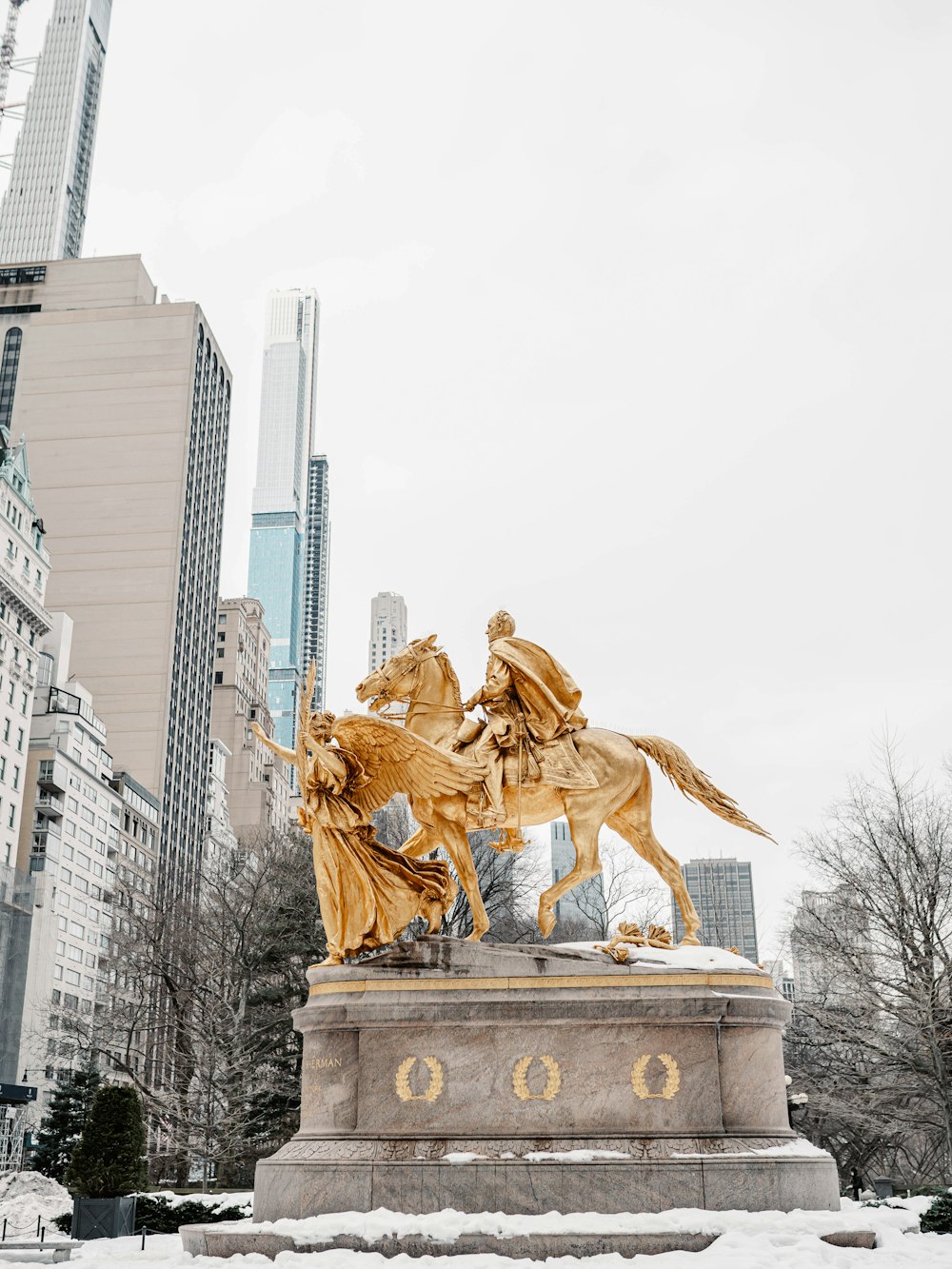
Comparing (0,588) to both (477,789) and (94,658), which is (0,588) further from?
(477,789)

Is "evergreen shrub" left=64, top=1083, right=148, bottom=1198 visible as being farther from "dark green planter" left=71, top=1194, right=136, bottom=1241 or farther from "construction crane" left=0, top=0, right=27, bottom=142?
"construction crane" left=0, top=0, right=27, bottom=142

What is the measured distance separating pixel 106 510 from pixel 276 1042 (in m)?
88.3

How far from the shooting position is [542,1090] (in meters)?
13.6

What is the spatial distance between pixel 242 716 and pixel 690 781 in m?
125

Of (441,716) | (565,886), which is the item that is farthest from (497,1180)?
(441,716)

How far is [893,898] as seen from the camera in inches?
1225

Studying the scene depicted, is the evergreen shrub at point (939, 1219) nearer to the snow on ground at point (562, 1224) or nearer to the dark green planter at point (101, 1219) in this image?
the snow on ground at point (562, 1224)

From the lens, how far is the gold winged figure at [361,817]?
49.3 ft

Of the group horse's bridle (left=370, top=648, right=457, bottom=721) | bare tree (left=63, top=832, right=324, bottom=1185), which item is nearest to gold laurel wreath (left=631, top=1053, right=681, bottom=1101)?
horse's bridle (left=370, top=648, right=457, bottom=721)

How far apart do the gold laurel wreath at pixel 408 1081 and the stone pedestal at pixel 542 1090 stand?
A: 0.02m

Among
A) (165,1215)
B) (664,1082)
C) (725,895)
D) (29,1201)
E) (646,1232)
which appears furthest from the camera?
(725,895)

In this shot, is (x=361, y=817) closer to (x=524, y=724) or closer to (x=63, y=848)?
(x=524, y=724)

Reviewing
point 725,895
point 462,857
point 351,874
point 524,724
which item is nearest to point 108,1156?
point 351,874

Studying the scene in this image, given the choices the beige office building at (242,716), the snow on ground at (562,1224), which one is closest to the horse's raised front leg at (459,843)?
the snow on ground at (562,1224)
